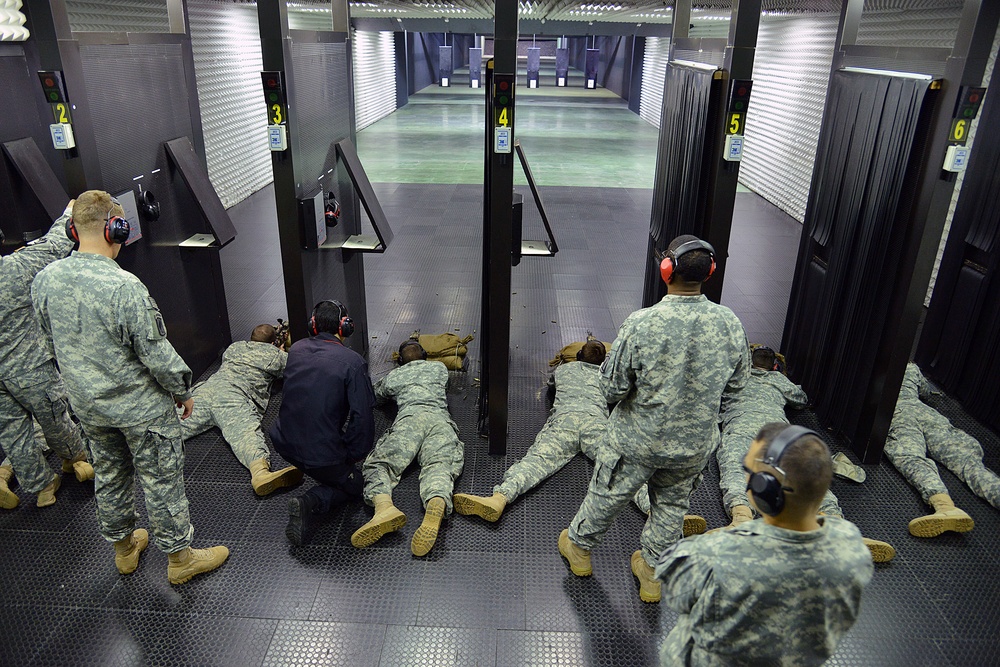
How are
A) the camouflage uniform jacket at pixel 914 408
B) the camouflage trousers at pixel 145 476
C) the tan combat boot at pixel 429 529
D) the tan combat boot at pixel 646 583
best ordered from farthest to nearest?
the camouflage uniform jacket at pixel 914 408, the tan combat boot at pixel 429 529, the tan combat boot at pixel 646 583, the camouflage trousers at pixel 145 476

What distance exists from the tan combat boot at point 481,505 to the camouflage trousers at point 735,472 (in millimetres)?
1371

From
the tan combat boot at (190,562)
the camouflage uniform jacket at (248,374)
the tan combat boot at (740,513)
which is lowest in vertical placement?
the tan combat boot at (190,562)

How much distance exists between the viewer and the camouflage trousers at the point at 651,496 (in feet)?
10.6

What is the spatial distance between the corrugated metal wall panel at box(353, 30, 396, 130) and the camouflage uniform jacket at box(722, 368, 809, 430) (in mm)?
15627

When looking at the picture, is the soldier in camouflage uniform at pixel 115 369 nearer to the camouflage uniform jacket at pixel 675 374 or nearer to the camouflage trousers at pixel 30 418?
the camouflage trousers at pixel 30 418

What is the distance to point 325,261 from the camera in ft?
17.0

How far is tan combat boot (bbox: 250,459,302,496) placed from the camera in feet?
13.6

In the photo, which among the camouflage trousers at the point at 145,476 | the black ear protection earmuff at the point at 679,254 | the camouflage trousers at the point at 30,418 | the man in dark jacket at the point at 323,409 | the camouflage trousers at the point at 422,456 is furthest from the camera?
the camouflage trousers at the point at 422,456

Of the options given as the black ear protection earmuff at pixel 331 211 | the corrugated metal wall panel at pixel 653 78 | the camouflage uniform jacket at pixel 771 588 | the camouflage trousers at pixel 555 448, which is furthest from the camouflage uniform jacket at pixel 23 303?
the corrugated metal wall panel at pixel 653 78

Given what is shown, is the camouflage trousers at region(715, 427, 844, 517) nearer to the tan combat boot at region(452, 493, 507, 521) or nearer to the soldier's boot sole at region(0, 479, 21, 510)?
the tan combat boot at region(452, 493, 507, 521)

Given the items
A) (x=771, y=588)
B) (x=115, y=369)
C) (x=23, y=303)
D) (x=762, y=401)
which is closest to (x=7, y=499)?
(x=23, y=303)

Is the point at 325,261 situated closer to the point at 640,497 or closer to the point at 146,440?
the point at 146,440

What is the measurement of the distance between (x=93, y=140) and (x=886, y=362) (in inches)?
210

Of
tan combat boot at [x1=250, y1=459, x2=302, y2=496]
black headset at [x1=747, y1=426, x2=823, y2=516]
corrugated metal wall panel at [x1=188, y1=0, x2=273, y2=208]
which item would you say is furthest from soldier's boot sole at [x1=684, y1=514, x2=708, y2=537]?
corrugated metal wall panel at [x1=188, y1=0, x2=273, y2=208]
